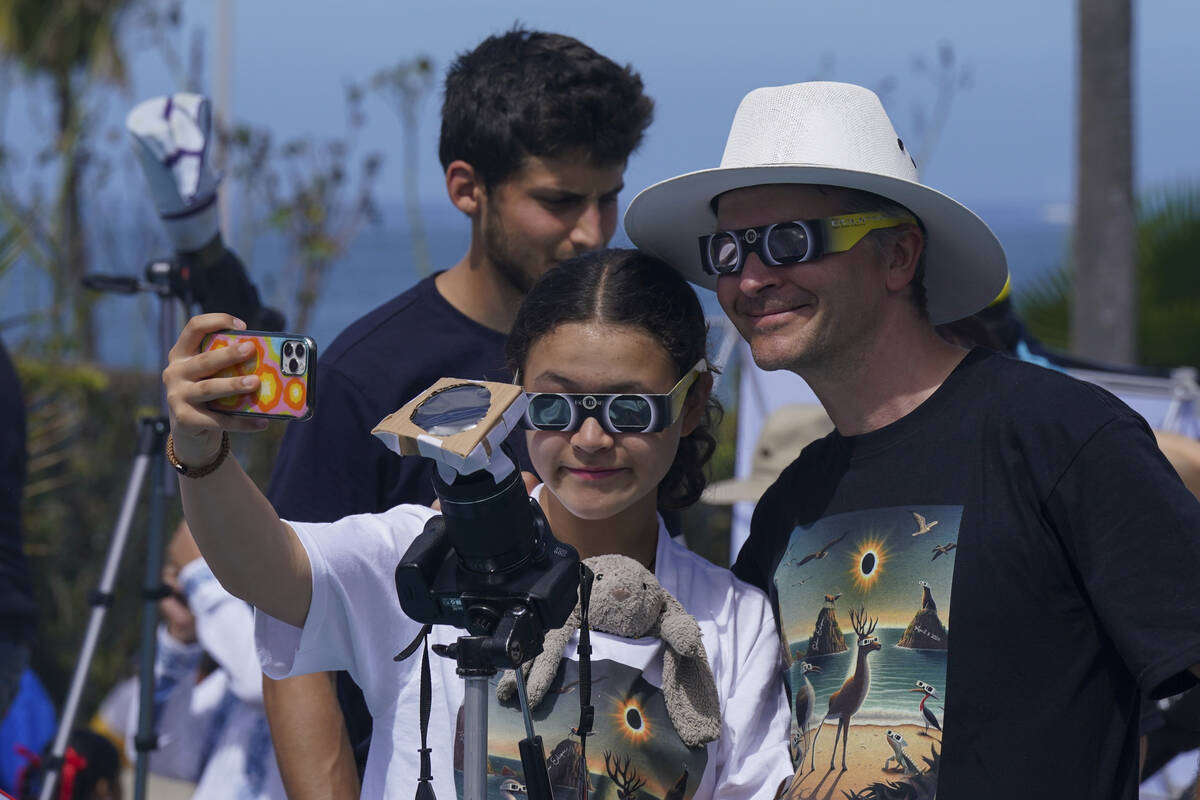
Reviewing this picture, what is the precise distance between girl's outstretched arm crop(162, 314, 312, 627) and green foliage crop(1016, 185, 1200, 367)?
8706 millimetres

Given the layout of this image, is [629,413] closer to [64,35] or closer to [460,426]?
[460,426]

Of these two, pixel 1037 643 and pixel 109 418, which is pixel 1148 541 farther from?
pixel 109 418

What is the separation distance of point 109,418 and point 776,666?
5.78 meters

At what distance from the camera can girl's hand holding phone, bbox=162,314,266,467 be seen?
169 cm

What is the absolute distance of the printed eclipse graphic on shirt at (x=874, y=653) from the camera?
2.13 m

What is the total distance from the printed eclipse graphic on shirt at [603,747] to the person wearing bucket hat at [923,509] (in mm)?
198

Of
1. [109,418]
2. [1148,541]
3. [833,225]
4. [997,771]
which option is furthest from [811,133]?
[109,418]

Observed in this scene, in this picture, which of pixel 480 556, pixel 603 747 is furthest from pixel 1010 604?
pixel 480 556

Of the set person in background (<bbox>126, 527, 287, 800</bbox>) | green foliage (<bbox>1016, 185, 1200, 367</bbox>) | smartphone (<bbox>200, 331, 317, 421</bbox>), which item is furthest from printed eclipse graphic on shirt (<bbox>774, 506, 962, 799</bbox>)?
green foliage (<bbox>1016, 185, 1200, 367</bbox>)

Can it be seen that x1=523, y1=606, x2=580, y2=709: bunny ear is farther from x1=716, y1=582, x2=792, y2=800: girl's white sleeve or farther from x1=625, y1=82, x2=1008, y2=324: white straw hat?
x1=625, y1=82, x2=1008, y2=324: white straw hat

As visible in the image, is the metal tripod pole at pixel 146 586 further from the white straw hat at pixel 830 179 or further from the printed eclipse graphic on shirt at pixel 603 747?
the printed eclipse graphic on shirt at pixel 603 747

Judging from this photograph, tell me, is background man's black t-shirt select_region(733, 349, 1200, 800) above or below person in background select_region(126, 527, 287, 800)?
above

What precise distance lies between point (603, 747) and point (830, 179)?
3.16 ft

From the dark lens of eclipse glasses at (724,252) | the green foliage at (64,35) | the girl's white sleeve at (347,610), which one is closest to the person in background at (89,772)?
the girl's white sleeve at (347,610)
